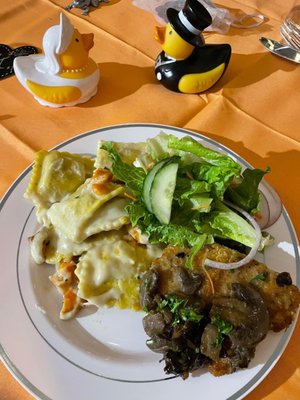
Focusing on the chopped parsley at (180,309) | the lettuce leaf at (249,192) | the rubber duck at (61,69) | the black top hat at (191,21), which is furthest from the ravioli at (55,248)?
the black top hat at (191,21)

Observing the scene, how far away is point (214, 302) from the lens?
158cm

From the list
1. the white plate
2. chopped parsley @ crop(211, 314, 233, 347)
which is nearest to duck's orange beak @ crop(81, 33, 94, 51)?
the white plate

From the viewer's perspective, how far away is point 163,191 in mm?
1825

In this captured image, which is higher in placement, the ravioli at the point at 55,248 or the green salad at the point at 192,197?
the green salad at the point at 192,197

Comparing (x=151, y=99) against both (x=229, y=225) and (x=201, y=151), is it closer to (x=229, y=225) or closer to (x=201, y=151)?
(x=201, y=151)

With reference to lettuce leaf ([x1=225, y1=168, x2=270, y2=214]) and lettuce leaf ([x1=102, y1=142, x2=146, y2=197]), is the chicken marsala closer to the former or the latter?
lettuce leaf ([x1=225, y1=168, x2=270, y2=214])

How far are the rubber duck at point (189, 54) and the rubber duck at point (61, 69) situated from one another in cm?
48

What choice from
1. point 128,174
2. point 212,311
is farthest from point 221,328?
point 128,174

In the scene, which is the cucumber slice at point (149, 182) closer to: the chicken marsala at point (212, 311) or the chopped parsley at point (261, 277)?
the chicken marsala at point (212, 311)

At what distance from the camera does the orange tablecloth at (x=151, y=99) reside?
248cm

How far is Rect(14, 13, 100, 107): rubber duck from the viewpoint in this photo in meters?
2.41

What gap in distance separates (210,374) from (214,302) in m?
0.29

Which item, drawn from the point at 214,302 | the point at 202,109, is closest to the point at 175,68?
the point at 202,109

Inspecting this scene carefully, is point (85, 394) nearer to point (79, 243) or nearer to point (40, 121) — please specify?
point (79, 243)
